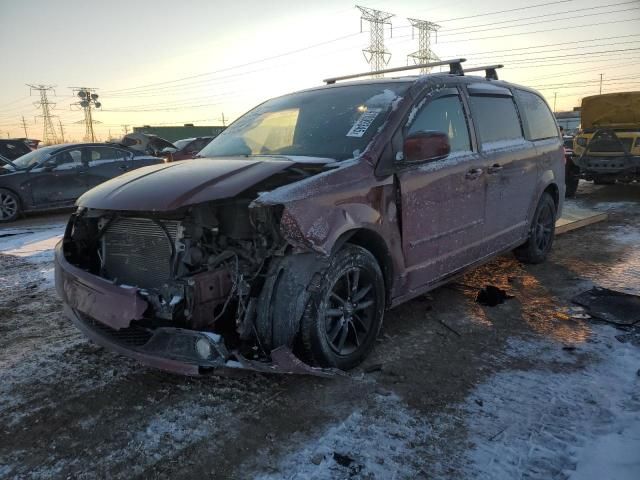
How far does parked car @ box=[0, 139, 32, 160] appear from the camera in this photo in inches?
517

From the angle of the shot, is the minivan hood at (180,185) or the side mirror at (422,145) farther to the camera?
the side mirror at (422,145)

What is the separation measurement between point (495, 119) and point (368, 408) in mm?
3034

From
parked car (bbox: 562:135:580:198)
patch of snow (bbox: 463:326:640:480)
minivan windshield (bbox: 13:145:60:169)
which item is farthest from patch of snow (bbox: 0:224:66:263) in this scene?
parked car (bbox: 562:135:580:198)

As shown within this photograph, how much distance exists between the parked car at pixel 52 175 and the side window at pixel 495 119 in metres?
8.66

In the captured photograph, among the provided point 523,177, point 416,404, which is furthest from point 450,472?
point 523,177

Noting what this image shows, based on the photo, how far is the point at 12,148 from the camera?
13414 mm

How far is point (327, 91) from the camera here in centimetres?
418

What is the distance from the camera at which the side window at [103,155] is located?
1075 centimetres

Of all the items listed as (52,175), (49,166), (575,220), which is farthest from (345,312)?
(49,166)

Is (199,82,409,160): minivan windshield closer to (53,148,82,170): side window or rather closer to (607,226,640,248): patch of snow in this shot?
(607,226,640,248): patch of snow

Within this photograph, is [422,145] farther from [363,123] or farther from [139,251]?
[139,251]

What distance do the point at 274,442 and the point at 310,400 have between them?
440mm

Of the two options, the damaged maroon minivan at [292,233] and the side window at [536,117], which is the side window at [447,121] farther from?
the side window at [536,117]

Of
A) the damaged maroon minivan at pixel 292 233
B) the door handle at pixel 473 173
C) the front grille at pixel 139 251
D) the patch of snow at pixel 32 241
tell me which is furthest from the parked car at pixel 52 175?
the door handle at pixel 473 173
